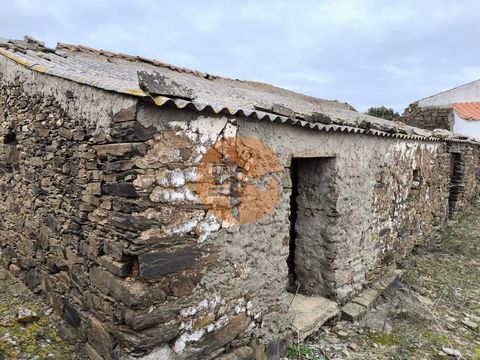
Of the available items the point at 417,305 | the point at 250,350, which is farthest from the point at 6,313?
the point at 417,305

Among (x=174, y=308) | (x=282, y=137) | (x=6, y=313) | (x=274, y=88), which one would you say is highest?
(x=274, y=88)

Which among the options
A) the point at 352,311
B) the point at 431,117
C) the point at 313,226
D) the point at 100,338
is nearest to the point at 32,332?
the point at 100,338

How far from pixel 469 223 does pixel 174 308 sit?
9.18 m

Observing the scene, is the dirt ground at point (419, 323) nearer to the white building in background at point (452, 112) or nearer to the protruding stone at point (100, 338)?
the protruding stone at point (100, 338)

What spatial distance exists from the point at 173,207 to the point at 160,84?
2.99ft

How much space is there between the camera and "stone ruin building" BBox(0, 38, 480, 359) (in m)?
2.69

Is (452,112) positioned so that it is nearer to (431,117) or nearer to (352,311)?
(431,117)

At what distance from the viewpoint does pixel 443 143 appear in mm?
8211

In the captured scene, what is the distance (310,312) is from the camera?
172 inches

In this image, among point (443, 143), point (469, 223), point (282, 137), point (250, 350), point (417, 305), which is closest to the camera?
point (250, 350)

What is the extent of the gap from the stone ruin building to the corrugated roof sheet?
0.02 metres

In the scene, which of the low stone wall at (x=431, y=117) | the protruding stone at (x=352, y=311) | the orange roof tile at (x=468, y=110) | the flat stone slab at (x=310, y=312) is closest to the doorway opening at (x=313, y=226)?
the flat stone slab at (x=310, y=312)

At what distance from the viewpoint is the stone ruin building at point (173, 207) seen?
2.69 m

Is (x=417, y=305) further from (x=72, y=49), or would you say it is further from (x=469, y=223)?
(x=72, y=49)
